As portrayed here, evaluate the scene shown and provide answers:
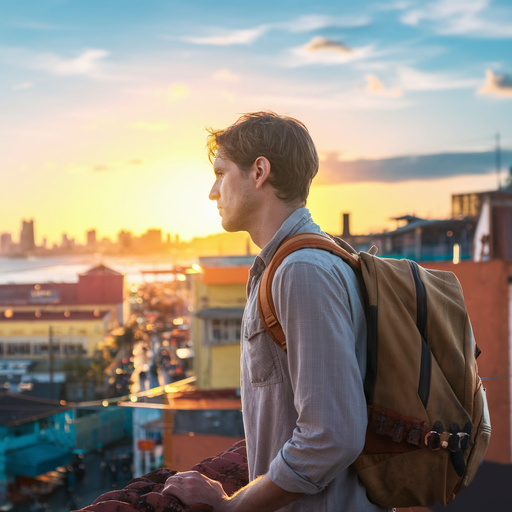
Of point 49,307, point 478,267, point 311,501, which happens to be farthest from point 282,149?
point 49,307

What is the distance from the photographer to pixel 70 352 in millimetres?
18203

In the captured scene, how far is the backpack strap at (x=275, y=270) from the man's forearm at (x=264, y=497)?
22 cm

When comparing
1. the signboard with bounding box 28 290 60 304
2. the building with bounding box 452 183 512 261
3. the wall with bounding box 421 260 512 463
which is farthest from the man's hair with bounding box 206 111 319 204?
the signboard with bounding box 28 290 60 304

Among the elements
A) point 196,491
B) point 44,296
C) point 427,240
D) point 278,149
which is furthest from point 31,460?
point 278,149

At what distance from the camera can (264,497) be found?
95 cm

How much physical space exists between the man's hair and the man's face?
2 cm

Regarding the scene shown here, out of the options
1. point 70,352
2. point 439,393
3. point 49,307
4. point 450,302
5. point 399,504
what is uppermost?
point 450,302

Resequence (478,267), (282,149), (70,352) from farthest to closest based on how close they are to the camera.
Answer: (70,352), (478,267), (282,149)

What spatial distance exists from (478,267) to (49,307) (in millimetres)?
16065

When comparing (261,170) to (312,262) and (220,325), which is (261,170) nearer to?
(312,262)

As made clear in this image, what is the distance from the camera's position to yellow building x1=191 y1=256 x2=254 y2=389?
12.3 meters

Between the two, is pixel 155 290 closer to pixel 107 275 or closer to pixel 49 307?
pixel 107 275

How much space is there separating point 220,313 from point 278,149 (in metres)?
11.3

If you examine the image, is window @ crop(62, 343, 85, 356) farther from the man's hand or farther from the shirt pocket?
the shirt pocket
